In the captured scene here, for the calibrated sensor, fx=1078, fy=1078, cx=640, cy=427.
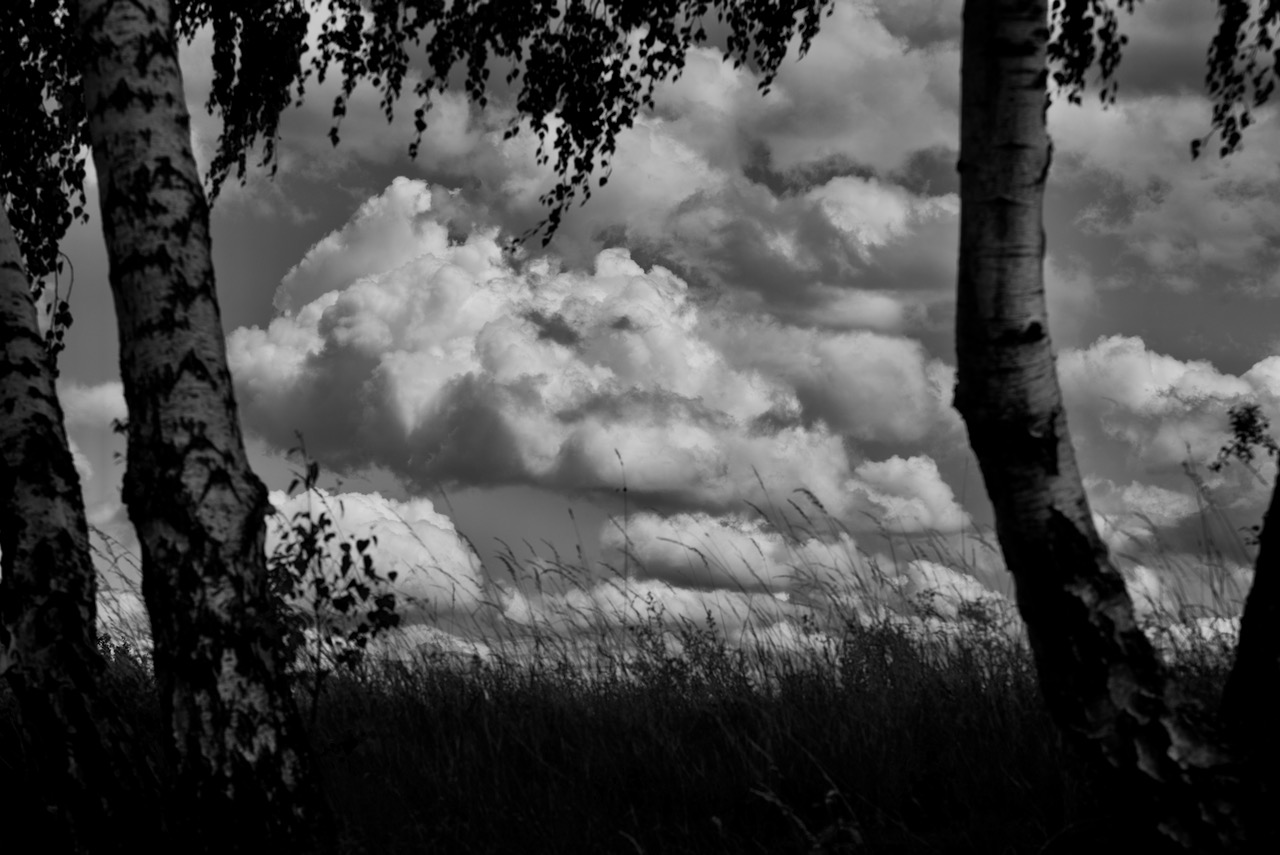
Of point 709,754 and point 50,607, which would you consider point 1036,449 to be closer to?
point 709,754

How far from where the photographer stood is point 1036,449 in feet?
8.12

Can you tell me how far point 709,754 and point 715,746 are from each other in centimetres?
10

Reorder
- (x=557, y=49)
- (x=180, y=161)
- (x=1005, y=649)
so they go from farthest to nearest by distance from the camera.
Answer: (x=557, y=49) → (x=1005, y=649) → (x=180, y=161)

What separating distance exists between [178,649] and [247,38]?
4275 mm

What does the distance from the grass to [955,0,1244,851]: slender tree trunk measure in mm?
223

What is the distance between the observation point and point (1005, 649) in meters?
4.34

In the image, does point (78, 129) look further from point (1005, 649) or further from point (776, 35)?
point (1005, 649)

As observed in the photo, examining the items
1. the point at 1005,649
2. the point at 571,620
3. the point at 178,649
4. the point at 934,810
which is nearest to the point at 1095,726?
the point at 934,810

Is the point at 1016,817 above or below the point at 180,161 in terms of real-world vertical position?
below

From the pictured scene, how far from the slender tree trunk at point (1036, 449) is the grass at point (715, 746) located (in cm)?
22

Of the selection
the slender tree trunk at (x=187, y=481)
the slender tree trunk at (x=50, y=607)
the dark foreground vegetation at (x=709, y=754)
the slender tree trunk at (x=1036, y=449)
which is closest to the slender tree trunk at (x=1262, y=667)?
the slender tree trunk at (x=1036, y=449)

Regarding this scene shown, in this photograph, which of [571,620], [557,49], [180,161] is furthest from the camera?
[557,49]

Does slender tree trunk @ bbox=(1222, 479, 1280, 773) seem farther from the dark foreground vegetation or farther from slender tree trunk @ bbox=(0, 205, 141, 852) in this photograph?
slender tree trunk @ bbox=(0, 205, 141, 852)

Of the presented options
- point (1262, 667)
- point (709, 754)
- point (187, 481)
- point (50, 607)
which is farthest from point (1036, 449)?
point (50, 607)
